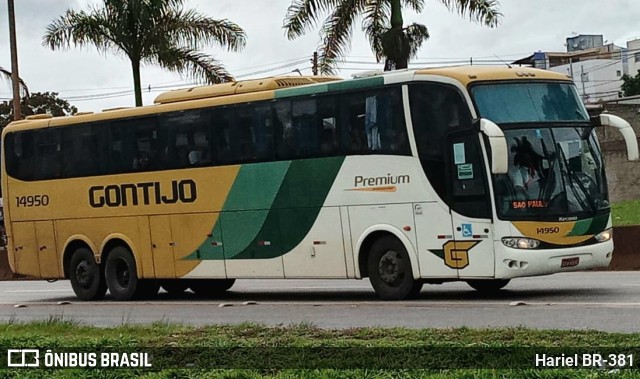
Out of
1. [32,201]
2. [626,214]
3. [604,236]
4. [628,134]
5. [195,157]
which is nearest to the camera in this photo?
[604,236]

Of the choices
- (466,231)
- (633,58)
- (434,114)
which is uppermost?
(633,58)

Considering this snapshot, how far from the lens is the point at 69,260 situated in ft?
71.2

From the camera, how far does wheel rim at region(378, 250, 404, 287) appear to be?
1670cm

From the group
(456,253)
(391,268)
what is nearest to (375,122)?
(391,268)

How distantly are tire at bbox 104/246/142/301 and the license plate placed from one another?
8138 mm

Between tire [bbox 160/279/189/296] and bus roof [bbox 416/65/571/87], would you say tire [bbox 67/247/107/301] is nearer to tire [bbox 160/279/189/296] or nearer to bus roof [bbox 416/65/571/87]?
tire [bbox 160/279/189/296]

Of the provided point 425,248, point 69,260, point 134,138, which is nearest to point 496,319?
point 425,248

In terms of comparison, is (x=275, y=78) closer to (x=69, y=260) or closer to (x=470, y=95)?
(x=470, y=95)

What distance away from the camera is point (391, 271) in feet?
55.1

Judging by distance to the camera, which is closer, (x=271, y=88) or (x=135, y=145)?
(x=271, y=88)

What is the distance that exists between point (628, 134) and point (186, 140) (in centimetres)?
727

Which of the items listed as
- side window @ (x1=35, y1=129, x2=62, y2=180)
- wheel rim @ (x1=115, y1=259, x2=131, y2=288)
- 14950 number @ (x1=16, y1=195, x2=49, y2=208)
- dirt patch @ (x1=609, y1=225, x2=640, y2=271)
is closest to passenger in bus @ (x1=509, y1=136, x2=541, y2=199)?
dirt patch @ (x1=609, y1=225, x2=640, y2=271)

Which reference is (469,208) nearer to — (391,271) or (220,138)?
(391,271)

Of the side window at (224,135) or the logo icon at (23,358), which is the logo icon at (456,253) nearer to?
the side window at (224,135)
